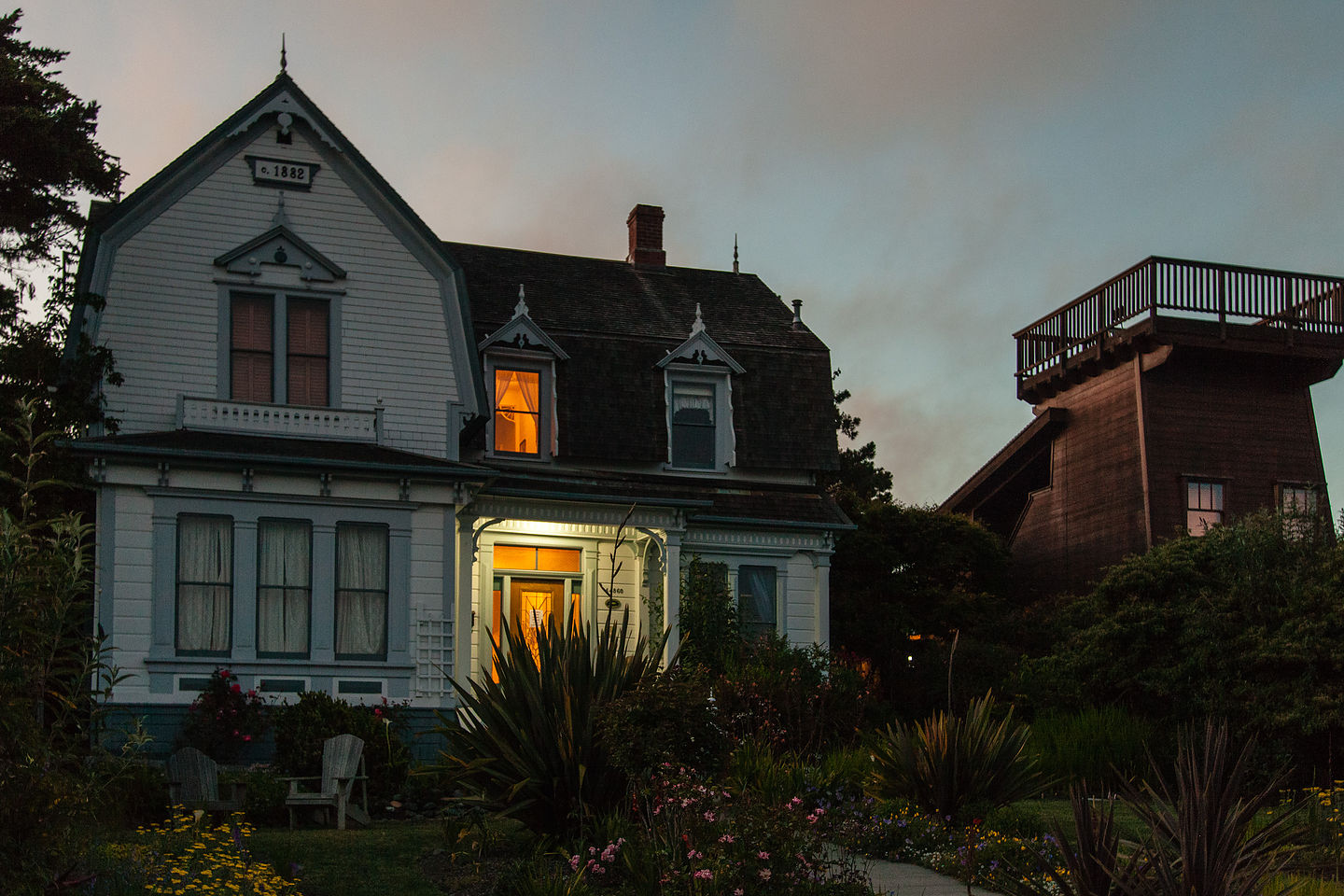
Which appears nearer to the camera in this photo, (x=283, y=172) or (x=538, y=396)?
(x=283, y=172)

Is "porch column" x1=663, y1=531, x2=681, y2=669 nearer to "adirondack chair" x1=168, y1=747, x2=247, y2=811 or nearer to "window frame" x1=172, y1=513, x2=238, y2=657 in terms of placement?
"window frame" x1=172, y1=513, x2=238, y2=657

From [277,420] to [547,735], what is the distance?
10.4 metres

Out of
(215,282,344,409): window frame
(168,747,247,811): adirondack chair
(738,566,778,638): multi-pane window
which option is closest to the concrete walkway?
(168,747,247,811): adirondack chair

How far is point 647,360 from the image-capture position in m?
26.9

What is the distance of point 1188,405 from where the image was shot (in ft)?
99.9

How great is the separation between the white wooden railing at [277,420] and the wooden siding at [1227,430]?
1606cm

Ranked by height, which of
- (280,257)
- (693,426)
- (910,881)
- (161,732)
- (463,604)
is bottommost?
(910,881)

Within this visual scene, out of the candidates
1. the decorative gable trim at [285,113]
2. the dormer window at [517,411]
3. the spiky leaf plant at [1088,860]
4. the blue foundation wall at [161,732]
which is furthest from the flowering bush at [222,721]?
the spiky leaf plant at [1088,860]

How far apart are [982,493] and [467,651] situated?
57.5 feet

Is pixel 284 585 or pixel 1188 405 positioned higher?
pixel 1188 405

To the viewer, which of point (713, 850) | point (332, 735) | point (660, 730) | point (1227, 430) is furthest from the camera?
point (1227, 430)

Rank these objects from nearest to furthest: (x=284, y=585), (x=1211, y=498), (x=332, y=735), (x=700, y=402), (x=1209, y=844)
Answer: (x=1209, y=844) → (x=332, y=735) → (x=284, y=585) → (x=700, y=402) → (x=1211, y=498)

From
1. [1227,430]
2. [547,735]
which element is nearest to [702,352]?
[1227,430]

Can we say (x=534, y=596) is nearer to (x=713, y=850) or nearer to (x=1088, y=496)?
(x=1088, y=496)
